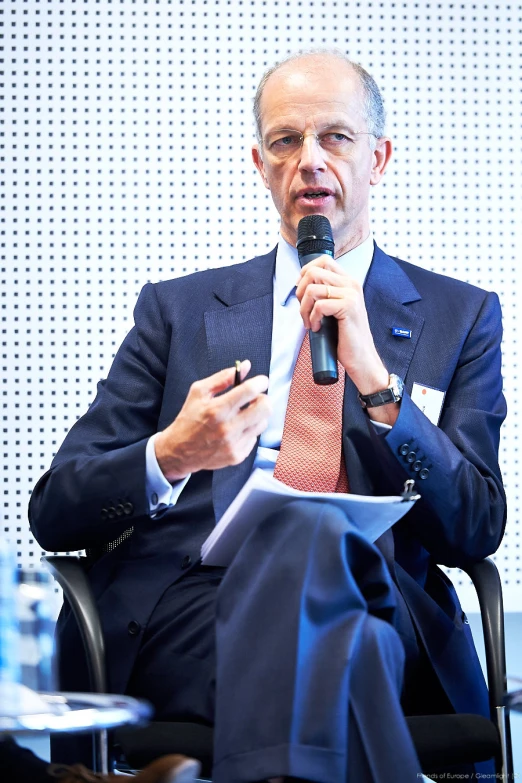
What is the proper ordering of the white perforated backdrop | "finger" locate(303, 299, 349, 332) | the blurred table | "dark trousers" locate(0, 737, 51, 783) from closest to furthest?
the blurred table
"dark trousers" locate(0, 737, 51, 783)
"finger" locate(303, 299, 349, 332)
the white perforated backdrop

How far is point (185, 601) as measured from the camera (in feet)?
6.15

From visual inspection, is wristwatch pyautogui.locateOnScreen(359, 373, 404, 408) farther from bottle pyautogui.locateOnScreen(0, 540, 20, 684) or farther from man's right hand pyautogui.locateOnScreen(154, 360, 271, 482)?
bottle pyautogui.locateOnScreen(0, 540, 20, 684)

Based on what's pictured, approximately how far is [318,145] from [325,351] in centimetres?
64

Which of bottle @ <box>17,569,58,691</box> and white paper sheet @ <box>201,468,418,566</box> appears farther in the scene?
white paper sheet @ <box>201,468,418,566</box>

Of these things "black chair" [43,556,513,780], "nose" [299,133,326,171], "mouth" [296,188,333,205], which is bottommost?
"black chair" [43,556,513,780]

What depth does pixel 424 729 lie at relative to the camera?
1.58 meters

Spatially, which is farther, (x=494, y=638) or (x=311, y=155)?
(x=311, y=155)

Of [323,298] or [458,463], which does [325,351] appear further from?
[458,463]

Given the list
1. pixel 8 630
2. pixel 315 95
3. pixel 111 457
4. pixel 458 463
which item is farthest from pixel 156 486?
pixel 315 95

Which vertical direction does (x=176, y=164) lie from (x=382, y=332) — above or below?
above

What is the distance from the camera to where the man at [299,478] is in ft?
4.59

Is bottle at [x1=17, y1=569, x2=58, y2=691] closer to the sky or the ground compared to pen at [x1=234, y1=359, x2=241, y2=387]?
closer to the ground

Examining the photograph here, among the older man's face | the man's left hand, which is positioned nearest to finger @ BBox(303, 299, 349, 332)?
the man's left hand

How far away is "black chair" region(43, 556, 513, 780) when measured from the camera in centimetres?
156
